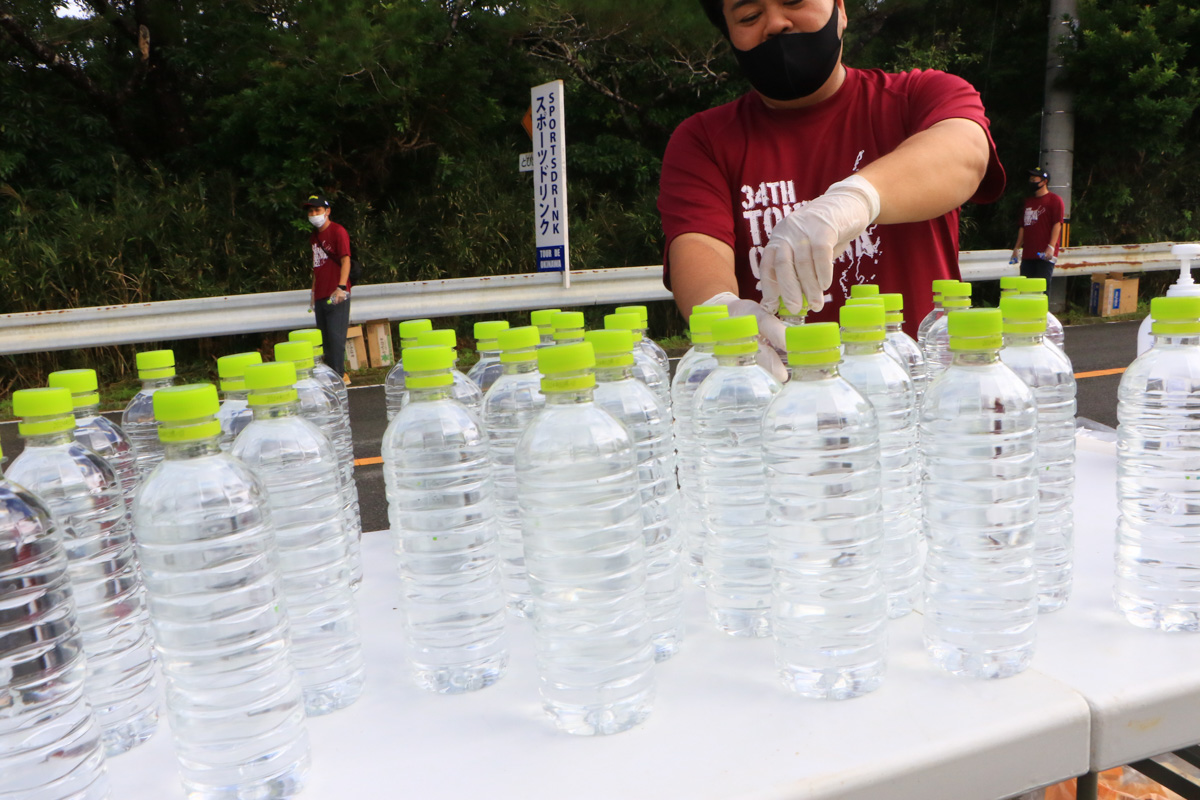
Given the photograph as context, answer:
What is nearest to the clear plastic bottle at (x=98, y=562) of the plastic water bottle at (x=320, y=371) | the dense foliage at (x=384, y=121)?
the plastic water bottle at (x=320, y=371)

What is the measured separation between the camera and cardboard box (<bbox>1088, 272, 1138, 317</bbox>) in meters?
12.1

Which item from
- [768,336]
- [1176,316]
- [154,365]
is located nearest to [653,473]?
[768,336]

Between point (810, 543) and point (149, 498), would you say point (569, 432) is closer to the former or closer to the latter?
point (810, 543)

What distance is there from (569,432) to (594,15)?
1231cm

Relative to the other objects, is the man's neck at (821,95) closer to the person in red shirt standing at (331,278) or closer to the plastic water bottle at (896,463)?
the plastic water bottle at (896,463)

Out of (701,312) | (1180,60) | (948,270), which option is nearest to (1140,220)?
(1180,60)

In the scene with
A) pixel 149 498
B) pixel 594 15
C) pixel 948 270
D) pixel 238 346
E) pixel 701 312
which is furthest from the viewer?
pixel 594 15

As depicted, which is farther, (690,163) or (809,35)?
(690,163)

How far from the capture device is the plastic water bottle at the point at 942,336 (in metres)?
1.83

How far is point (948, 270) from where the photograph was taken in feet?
8.73

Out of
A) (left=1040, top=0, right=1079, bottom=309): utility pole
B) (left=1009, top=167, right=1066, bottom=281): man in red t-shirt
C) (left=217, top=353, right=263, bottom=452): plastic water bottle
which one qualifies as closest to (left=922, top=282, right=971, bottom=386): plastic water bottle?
(left=217, top=353, right=263, bottom=452): plastic water bottle

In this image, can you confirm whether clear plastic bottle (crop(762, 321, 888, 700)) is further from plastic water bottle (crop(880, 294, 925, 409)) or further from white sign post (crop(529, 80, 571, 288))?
white sign post (crop(529, 80, 571, 288))

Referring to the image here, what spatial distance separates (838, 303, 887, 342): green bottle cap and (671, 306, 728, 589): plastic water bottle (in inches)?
10.8

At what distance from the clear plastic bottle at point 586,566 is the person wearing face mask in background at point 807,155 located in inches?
46.6
